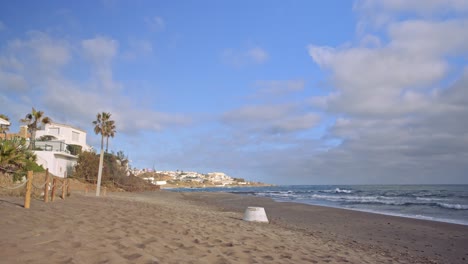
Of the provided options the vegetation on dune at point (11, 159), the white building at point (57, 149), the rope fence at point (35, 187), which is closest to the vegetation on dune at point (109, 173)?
the white building at point (57, 149)

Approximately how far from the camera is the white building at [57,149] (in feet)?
108

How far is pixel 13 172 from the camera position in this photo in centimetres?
1898

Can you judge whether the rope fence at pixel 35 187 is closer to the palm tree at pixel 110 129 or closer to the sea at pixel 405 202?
the sea at pixel 405 202

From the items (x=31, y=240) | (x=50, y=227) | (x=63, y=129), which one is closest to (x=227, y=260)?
(x=31, y=240)

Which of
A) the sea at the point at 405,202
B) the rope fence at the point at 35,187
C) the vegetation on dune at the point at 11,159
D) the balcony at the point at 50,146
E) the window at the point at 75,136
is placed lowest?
the sea at the point at 405,202

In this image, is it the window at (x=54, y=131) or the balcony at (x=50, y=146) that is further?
the window at (x=54, y=131)

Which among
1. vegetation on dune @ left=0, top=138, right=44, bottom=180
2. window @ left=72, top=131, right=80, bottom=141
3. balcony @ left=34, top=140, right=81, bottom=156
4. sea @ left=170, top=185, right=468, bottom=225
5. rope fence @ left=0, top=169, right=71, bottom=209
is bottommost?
sea @ left=170, top=185, right=468, bottom=225

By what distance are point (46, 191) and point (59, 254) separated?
895 cm

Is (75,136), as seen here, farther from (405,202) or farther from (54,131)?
(405,202)

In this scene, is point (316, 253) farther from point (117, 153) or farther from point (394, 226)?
point (117, 153)

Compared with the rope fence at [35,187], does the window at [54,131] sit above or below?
above

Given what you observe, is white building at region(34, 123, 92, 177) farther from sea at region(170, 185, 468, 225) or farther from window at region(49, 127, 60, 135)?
sea at region(170, 185, 468, 225)

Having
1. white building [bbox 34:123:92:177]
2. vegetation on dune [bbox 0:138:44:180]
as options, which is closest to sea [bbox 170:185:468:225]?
vegetation on dune [bbox 0:138:44:180]

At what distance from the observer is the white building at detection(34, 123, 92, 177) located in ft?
108
